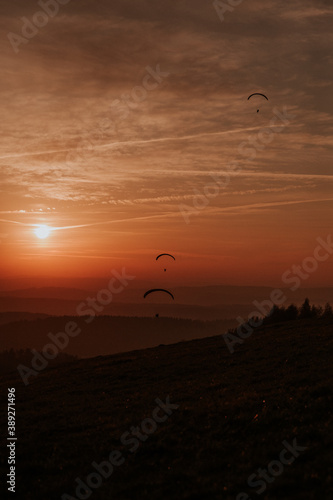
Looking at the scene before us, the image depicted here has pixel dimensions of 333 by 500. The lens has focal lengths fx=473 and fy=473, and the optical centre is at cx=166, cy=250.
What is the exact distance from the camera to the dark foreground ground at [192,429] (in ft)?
61.7

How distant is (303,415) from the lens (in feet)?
77.0

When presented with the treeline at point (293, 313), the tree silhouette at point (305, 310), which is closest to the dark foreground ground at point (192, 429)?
the treeline at point (293, 313)

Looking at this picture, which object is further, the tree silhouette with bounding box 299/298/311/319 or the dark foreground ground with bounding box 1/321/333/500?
the tree silhouette with bounding box 299/298/311/319

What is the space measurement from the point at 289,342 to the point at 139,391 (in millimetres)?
19438

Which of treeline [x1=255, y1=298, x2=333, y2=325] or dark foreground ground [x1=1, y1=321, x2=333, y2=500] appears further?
treeline [x1=255, y1=298, x2=333, y2=325]

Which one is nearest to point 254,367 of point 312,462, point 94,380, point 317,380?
point 317,380

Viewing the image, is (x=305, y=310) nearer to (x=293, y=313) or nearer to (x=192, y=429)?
(x=293, y=313)

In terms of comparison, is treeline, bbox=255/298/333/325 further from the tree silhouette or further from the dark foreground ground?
the dark foreground ground

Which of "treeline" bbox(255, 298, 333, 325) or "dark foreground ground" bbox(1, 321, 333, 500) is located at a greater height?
"treeline" bbox(255, 298, 333, 325)

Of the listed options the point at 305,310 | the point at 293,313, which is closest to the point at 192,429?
the point at 293,313

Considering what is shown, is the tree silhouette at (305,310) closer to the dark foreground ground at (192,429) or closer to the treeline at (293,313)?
the treeline at (293,313)

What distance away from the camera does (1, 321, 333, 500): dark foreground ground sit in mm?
18812

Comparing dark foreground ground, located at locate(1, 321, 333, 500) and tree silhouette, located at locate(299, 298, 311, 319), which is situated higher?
tree silhouette, located at locate(299, 298, 311, 319)

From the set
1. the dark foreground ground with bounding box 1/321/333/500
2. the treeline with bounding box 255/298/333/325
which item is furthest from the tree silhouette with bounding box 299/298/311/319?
the dark foreground ground with bounding box 1/321/333/500
